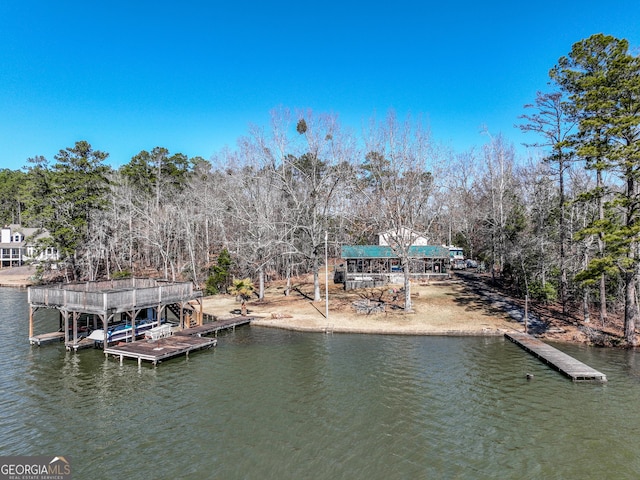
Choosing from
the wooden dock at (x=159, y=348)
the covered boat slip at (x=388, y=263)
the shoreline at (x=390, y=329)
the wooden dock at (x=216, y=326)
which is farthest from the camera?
the covered boat slip at (x=388, y=263)

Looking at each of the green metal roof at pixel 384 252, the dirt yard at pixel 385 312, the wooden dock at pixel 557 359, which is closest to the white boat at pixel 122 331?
the dirt yard at pixel 385 312

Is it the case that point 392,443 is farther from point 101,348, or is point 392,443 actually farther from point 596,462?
point 101,348

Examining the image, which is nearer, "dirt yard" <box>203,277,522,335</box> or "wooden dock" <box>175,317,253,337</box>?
"wooden dock" <box>175,317,253,337</box>

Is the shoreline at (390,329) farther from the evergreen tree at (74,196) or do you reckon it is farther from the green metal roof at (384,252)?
the evergreen tree at (74,196)

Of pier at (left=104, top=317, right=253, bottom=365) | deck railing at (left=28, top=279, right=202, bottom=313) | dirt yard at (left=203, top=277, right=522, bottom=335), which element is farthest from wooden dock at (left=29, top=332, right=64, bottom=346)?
dirt yard at (left=203, top=277, right=522, bottom=335)

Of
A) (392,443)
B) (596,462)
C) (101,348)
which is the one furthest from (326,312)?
(596,462)

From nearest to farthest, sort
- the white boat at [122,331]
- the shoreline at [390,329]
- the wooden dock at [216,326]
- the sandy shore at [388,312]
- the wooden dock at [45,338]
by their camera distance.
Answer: the white boat at [122,331] < the wooden dock at [45,338] < the wooden dock at [216,326] < the shoreline at [390,329] < the sandy shore at [388,312]

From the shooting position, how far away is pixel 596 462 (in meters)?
12.2

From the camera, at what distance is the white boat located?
2441 cm

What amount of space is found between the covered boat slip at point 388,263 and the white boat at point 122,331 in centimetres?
2312

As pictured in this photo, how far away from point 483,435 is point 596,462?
135 inches

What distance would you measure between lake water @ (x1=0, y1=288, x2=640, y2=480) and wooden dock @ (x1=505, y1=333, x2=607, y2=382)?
0.54 meters

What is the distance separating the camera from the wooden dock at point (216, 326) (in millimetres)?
A: 27239

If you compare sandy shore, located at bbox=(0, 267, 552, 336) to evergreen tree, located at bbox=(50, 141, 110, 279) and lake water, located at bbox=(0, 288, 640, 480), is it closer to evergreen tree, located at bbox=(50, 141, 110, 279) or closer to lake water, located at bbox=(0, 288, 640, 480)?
lake water, located at bbox=(0, 288, 640, 480)
